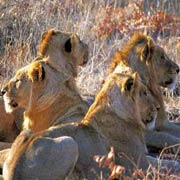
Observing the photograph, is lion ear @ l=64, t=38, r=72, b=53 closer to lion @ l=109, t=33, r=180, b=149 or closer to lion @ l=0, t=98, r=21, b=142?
lion @ l=109, t=33, r=180, b=149

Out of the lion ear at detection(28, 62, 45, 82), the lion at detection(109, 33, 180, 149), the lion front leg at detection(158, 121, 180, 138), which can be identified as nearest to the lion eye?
the lion ear at detection(28, 62, 45, 82)

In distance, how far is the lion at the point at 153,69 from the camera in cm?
973

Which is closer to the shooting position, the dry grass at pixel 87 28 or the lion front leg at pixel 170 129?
the lion front leg at pixel 170 129

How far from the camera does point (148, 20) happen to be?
53.0ft

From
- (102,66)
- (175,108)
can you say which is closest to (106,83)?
(175,108)

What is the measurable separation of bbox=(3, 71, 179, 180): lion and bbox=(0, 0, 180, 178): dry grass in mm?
3092

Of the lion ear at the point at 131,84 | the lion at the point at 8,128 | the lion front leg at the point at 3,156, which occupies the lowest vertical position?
the lion at the point at 8,128

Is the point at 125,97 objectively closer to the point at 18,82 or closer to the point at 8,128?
the point at 18,82

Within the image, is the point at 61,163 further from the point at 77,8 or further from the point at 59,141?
the point at 77,8

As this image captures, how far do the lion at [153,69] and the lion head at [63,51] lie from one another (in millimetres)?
364

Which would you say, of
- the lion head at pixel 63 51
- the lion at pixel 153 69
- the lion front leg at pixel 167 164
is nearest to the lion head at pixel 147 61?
the lion at pixel 153 69

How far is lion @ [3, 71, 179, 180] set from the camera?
24.8 feet

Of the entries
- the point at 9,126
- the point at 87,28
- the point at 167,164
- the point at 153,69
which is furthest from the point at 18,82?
the point at 87,28

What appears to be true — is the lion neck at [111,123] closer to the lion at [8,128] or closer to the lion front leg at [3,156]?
the lion front leg at [3,156]
